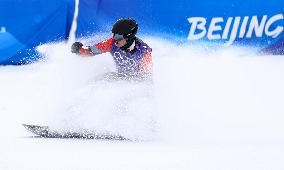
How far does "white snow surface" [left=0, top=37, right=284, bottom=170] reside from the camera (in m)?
3.62

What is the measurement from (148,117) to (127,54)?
59cm

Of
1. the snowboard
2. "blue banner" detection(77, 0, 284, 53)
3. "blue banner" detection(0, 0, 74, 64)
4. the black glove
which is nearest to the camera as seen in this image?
the snowboard

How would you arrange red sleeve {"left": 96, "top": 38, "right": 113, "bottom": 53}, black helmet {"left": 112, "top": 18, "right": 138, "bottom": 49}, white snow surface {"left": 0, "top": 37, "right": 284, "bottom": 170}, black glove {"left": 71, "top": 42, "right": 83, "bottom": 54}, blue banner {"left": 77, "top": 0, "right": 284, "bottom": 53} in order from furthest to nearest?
blue banner {"left": 77, "top": 0, "right": 284, "bottom": 53} → red sleeve {"left": 96, "top": 38, "right": 113, "bottom": 53} → black glove {"left": 71, "top": 42, "right": 83, "bottom": 54} → black helmet {"left": 112, "top": 18, "right": 138, "bottom": 49} → white snow surface {"left": 0, "top": 37, "right": 284, "bottom": 170}

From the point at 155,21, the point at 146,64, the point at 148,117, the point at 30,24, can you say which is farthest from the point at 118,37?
the point at 30,24

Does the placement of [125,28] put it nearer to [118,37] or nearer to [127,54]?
[118,37]

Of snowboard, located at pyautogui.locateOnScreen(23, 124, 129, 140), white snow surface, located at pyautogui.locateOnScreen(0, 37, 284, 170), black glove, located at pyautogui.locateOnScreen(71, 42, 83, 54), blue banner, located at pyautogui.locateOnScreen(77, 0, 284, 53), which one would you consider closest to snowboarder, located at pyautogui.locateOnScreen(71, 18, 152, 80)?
black glove, located at pyautogui.locateOnScreen(71, 42, 83, 54)

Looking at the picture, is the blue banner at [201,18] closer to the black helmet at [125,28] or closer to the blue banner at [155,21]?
the blue banner at [155,21]

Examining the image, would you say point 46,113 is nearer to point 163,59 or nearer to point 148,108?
point 148,108

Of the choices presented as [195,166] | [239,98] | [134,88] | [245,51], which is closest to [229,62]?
[245,51]

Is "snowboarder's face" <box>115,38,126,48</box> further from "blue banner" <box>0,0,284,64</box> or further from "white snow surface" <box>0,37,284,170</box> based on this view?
"blue banner" <box>0,0,284,64</box>

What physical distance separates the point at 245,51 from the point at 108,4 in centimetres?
237

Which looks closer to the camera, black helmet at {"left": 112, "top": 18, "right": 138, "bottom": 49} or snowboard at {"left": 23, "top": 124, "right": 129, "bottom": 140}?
snowboard at {"left": 23, "top": 124, "right": 129, "bottom": 140}

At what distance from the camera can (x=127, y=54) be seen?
482 centimetres

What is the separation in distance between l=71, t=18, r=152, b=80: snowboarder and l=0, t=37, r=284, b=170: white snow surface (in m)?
0.10
